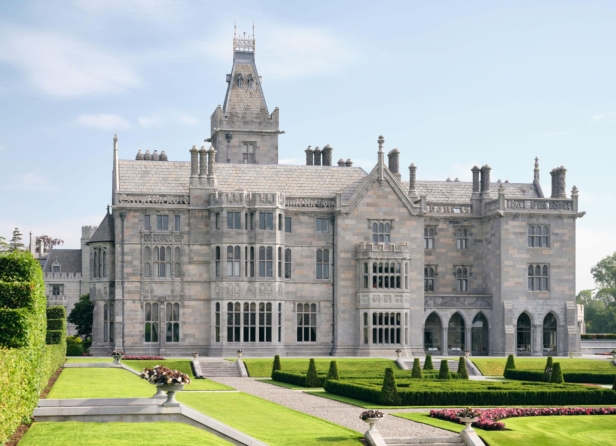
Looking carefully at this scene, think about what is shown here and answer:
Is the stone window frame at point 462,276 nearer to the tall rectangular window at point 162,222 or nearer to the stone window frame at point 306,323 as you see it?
the stone window frame at point 306,323

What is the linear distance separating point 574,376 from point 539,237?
20541mm

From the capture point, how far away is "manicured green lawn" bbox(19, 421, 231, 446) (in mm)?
27234

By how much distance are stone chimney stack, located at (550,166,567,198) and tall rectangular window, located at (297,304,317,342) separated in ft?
70.8

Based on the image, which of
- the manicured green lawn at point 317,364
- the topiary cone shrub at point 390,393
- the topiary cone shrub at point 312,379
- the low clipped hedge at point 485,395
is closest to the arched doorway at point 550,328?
the manicured green lawn at point 317,364

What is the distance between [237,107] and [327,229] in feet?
69.3

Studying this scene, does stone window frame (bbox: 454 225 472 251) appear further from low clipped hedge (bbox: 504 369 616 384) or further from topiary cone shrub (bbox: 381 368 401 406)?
topiary cone shrub (bbox: 381 368 401 406)

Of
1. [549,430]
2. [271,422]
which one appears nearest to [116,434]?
[271,422]

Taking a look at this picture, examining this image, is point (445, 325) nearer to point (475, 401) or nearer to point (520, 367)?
point (520, 367)

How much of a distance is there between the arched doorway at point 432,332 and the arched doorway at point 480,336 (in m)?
2.58

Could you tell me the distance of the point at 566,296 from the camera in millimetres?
76750

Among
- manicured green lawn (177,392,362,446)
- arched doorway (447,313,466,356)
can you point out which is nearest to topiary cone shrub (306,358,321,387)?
manicured green lawn (177,392,362,446)

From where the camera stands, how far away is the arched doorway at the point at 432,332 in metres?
77.3

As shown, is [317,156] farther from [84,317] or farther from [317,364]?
[317,364]

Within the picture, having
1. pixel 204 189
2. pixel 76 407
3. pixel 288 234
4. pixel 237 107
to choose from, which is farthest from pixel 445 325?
pixel 76 407
